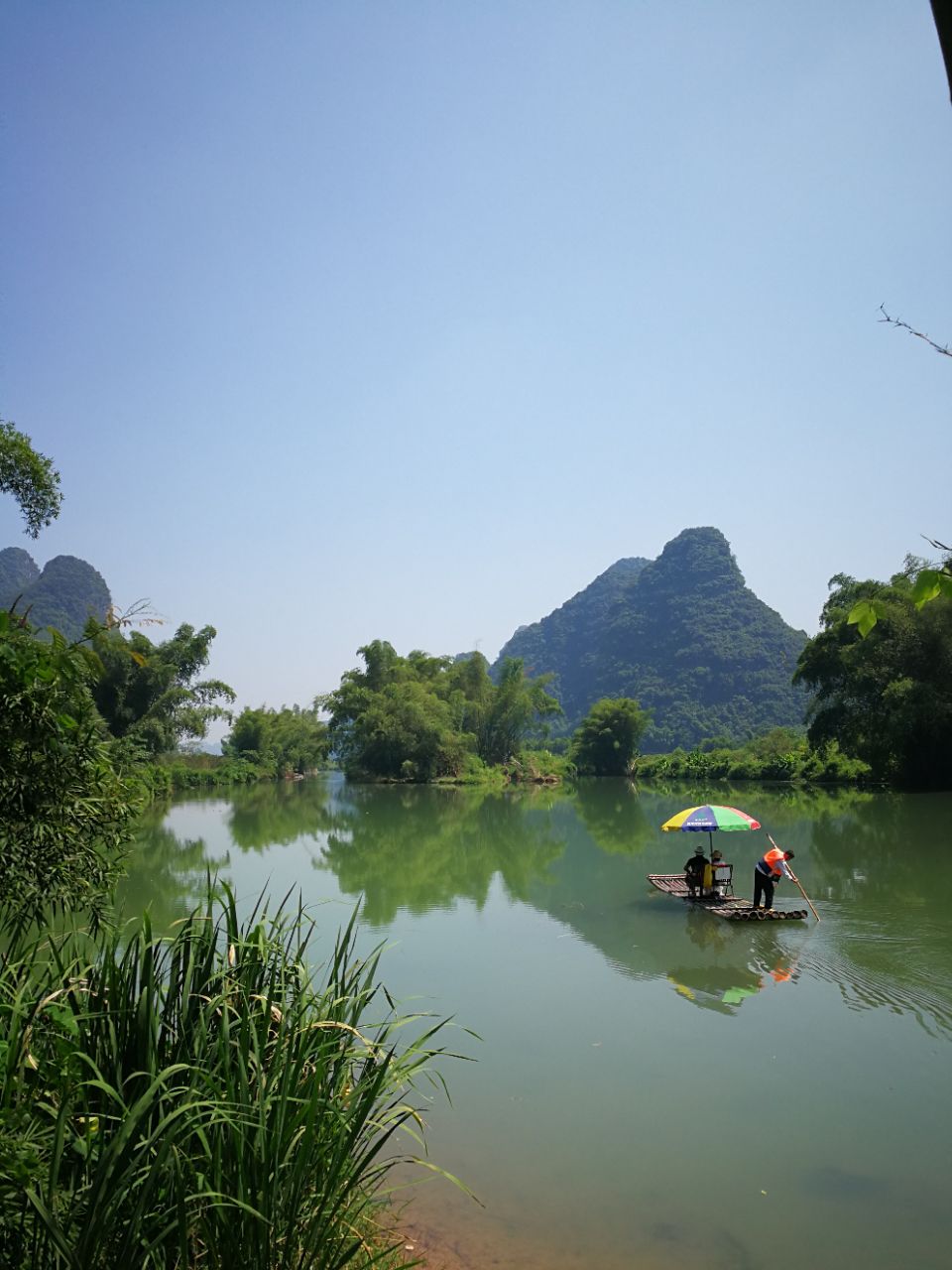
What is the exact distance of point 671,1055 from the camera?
234 inches

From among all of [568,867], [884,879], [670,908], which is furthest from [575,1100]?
[568,867]

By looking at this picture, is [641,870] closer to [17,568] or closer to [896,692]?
[896,692]

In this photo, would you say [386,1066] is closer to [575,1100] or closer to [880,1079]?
[575,1100]

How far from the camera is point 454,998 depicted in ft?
24.0

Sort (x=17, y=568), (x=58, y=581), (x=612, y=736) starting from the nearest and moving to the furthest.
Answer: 1. (x=612, y=736)
2. (x=58, y=581)
3. (x=17, y=568)

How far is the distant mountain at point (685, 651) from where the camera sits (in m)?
73.9

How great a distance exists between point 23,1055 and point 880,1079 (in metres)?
5.04

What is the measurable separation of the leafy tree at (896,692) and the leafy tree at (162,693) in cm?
2128

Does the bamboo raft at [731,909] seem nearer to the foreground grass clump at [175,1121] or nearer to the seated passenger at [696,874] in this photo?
the seated passenger at [696,874]

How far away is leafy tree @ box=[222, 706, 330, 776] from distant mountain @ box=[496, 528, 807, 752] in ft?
81.4

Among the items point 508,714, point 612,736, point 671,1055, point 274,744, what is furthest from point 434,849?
point 274,744

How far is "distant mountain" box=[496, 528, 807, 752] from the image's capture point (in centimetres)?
7388

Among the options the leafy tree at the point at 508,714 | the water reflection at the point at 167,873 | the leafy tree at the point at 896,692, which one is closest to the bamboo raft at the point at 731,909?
the water reflection at the point at 167,873

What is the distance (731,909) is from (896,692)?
16.8 m
